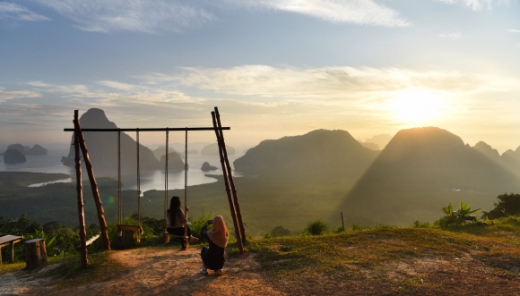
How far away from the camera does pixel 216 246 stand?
698 centimetres

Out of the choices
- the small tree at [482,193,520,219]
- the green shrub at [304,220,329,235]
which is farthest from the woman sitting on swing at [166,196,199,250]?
the small tree at [482,193,520,219]

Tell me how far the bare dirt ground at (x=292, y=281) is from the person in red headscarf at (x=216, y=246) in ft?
0.72

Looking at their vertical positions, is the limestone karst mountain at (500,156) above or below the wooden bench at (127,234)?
above

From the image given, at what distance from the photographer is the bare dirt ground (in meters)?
6.11

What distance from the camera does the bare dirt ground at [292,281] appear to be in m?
6.11

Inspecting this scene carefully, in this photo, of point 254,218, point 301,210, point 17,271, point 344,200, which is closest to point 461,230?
point 17,271

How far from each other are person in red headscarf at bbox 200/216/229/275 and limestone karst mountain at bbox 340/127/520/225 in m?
65.5

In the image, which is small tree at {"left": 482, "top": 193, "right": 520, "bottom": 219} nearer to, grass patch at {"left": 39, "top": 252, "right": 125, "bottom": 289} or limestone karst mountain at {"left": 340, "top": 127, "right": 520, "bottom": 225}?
grass patch at {"left": 39, "top": 252, "right": 125, "bottom": 289}

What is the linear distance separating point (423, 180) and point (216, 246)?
126370mm

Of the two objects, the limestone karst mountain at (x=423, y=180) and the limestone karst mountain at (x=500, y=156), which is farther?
the limestone karst mountain at (x=500, y=156)

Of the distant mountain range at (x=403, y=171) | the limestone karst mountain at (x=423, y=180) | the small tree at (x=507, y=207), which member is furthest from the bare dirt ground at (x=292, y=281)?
the limestone karst mountain at (x=423, y=180)

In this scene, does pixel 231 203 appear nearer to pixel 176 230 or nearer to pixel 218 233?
pixel 176 230

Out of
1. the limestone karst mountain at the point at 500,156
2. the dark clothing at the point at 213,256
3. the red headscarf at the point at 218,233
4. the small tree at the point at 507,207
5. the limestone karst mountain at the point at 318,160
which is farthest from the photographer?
the limestone karst mountain at the point at 318,160

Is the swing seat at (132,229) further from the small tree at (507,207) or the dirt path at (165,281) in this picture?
the small tree at (507,207)
